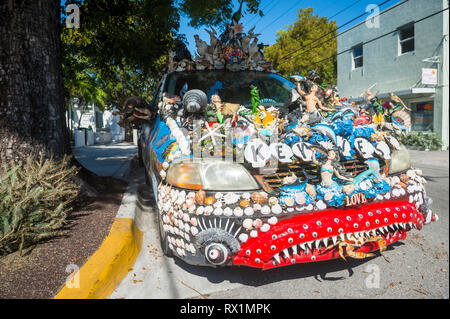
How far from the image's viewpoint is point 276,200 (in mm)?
2006

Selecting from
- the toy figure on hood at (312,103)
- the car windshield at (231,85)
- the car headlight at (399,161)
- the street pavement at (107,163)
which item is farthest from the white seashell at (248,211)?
the street pavement at (107,163)

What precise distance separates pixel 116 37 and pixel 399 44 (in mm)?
12324

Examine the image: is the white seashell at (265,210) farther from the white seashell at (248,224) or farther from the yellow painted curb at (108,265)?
the yellow painted curb at (108,265)

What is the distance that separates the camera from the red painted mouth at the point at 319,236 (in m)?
1.94

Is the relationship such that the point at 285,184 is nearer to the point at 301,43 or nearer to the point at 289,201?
the point at 289,201

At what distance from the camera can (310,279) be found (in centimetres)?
231

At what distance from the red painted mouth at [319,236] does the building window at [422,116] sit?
1079cm

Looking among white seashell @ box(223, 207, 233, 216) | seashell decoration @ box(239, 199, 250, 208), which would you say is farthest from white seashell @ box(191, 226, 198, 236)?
seashell decoration @ box(239, 199, 250, 208)

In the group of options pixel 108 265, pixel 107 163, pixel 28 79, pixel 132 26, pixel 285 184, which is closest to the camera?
pixel 285 184

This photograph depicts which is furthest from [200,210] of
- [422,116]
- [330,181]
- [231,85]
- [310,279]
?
[422,116]

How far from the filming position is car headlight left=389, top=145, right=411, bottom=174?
2438 mm

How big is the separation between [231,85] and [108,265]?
2.43 m

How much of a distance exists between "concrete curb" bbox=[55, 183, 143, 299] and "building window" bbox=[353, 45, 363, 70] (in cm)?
1540
